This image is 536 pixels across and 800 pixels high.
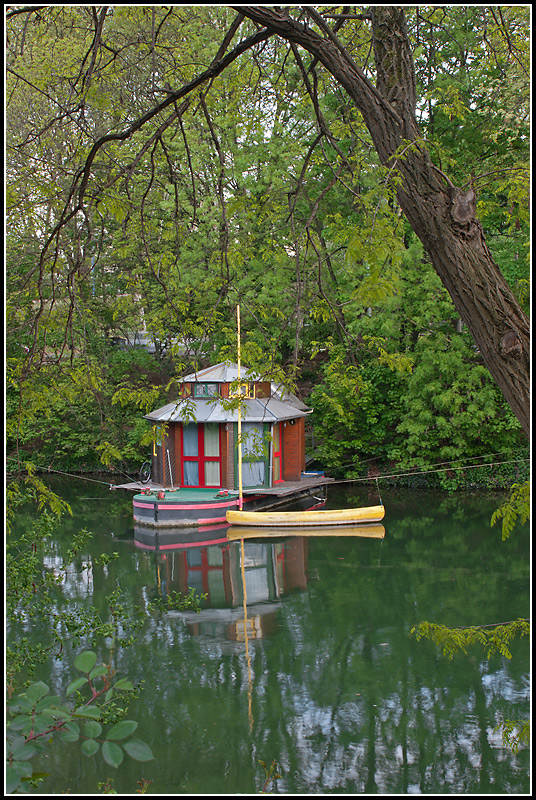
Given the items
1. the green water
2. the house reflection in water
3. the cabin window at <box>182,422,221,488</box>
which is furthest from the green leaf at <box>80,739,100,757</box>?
the cabin window at <box>182,422,221,488</box>

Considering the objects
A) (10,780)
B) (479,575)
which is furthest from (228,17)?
(10,780)

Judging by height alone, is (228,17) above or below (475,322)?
above

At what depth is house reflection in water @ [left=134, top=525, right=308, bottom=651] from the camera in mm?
9312

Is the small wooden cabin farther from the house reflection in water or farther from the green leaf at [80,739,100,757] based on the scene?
the green leaf at [80,739,100,757]

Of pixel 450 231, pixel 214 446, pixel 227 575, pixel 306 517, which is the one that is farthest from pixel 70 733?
pixel 214 446

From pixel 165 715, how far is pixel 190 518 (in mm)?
8281

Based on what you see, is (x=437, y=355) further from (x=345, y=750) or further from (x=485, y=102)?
(x=345, y=750)

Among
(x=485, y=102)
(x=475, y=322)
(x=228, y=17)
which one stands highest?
→ (x=228, y=17)

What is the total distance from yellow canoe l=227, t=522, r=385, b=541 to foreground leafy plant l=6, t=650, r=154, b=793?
40.0 feet

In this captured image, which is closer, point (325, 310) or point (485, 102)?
point (325, 310)

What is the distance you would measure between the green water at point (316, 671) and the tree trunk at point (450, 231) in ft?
14.3

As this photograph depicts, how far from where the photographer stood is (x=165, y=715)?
659 cm

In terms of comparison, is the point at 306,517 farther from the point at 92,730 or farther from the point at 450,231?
the point at 92,730

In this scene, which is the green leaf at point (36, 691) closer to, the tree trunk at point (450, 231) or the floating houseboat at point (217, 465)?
the tree trunk at point (450, 231)
